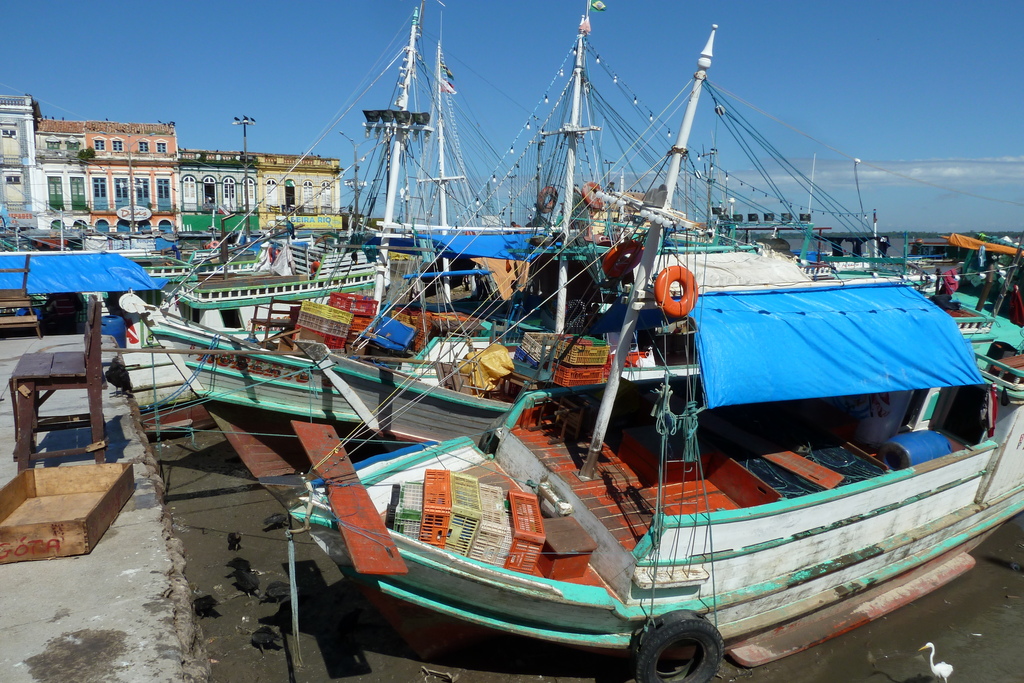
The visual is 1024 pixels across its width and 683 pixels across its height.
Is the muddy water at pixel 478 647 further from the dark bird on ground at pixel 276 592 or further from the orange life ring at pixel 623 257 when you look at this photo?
the orange life ring at pixel 623 257

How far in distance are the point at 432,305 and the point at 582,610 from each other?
13.2m

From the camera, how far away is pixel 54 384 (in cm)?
712

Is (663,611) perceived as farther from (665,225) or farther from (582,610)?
(665,225)

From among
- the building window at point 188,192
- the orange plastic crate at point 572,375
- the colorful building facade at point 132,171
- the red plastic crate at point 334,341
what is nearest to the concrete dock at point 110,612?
the red plastic crate at point 334,341

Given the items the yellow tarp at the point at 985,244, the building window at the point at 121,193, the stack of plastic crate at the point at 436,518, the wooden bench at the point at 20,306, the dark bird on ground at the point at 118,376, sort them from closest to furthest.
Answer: the stack of plastic crate at the point at 436,518 → the dark bird on ground at the point at 118,376 → the yellow tarp at the point at 985,244 → the wooden bench at the point at 20,306 → the building window at the point at 121,193

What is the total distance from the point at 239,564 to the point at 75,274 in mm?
11272

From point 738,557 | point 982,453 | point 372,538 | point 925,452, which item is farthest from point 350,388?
point 982,453

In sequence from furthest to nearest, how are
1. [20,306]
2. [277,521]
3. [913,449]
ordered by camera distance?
1. [20,306]
2. [277,521]
3. [913,449]

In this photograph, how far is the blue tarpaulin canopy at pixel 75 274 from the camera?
1563cm

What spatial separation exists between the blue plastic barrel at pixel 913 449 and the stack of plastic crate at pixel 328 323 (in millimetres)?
9392

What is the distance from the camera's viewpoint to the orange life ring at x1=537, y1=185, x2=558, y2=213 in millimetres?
17406

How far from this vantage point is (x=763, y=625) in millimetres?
7062

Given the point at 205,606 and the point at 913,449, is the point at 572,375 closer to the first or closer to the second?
the point at 913,449

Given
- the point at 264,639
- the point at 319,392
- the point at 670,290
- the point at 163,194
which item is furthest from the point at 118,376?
the point at 163,194
